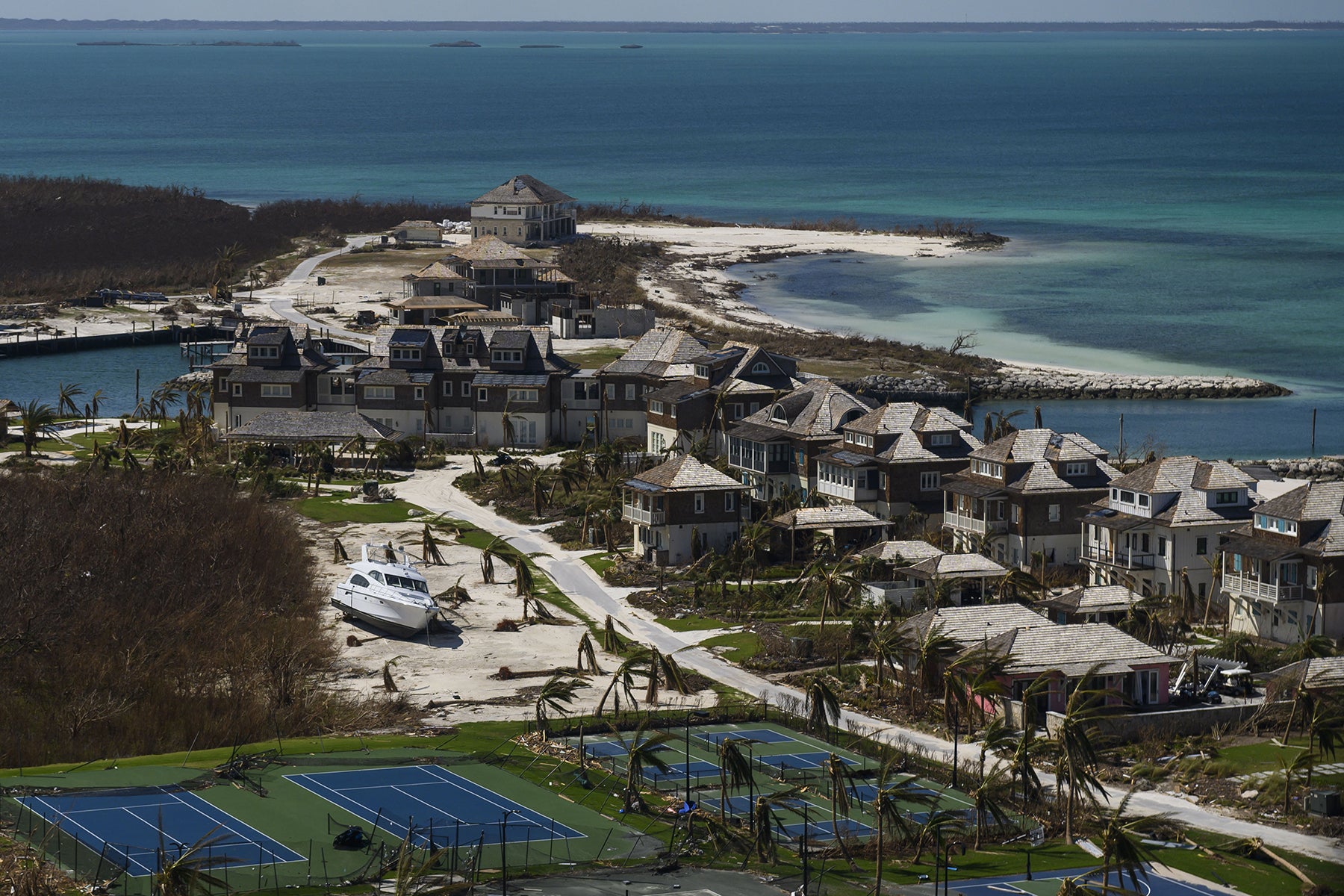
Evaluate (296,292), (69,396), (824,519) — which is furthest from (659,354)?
(296,292)

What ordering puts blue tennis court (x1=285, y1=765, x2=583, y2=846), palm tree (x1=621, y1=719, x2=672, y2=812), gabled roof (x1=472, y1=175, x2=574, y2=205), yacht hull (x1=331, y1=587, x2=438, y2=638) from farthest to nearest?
1. gabled roof (x1=472, y1=175, x2=574, y2=205)
2. yacht hull (x1=331, y1=587, x2=438, y2=638)
3. palm tree (x1=621, y1=719, x2=672, y2=812)
4. blue tennis court (x1=285, y1=765, x2=583, y2=846)

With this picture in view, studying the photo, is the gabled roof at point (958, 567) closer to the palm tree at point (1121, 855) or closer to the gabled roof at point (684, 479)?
the gabled roof at point (684, 479)

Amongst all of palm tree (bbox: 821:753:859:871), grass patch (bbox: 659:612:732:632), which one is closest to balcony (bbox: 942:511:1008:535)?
grass patch (bbox: 659:612:732:632)

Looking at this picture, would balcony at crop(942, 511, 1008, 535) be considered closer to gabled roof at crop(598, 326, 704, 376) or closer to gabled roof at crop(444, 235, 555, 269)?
gabled roof at crop(598, 326, 704, 376)

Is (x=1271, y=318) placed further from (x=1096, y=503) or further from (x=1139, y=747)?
(x=1139, y=747)

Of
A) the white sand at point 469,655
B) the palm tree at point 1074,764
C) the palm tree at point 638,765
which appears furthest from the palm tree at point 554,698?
the palm tree at point 1074,764

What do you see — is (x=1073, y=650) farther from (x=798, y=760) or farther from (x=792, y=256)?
(x=792, y=256)
